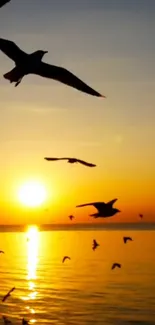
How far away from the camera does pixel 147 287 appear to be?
50.8 meters

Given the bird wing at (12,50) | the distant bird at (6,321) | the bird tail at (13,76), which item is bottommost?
the distant bird at (6,321)

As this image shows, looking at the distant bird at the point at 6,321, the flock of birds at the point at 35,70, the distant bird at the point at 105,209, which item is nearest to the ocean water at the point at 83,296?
the distant bird at the point at 6,321

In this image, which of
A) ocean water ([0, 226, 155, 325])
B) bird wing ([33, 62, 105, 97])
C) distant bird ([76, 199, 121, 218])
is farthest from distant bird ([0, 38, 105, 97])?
ocean water ([0, 226, 155, 325])


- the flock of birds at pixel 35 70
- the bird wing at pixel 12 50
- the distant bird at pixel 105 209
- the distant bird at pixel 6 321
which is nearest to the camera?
the bird wing at pixel 12 50

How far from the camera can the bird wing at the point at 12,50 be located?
10.0 metres

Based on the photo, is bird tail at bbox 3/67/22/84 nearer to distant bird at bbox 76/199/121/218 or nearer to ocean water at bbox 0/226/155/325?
distant bird at bbox 76/199/121/218

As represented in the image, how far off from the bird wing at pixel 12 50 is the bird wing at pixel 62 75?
1.30 ft

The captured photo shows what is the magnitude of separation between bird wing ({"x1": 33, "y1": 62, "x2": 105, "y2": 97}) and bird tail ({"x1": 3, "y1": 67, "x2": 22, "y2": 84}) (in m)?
0.38

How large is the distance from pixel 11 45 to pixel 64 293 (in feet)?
140

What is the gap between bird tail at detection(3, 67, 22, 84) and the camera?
10.7 metres

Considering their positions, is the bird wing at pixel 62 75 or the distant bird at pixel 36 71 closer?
the distant bird at pixel 36 71

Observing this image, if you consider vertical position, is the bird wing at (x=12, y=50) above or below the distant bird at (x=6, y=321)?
above

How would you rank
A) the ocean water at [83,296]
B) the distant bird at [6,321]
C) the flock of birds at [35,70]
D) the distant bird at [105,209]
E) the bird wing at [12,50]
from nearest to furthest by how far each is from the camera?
1. the bird wing at [12,50]
2. the flock of birds at [35,70]
3. the distant bird at [105,209]
4. the distant bird at [6,321]
5. the ocean water at [83,296]

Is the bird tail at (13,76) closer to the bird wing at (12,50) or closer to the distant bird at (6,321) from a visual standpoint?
the bird wing at (12,50)
